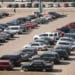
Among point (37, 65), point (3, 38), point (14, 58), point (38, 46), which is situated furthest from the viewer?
point (3, 38)

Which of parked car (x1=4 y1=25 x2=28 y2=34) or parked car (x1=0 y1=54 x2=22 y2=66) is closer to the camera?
parked car (x1=0 y1=54 x2=22 y2=66)

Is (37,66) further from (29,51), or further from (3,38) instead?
(3,38)

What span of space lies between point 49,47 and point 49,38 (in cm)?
231

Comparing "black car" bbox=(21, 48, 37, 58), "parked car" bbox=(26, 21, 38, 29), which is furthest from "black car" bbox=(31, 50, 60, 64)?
→ "parked car" bbox=(26, 21, 38, 29)

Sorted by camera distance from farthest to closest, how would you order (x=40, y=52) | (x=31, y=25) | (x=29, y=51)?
1. (x=31, y=25)
2. (x=40, y=52)
3. (x=29, y=51)

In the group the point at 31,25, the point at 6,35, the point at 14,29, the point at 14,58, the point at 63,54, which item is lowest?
the point at 31,25

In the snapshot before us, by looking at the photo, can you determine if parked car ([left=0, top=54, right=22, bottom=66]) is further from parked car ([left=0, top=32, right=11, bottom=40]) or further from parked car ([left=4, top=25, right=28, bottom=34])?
parked car ([left=4, top=25, right=28, bottom=34])

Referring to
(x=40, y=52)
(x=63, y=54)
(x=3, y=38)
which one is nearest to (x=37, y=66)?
(x=63, y=54)

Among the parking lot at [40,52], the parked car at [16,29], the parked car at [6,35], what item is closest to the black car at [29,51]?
the parking lot at [40,52]

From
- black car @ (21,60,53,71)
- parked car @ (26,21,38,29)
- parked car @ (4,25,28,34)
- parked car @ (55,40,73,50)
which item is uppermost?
black car @ (21,60,53,71)

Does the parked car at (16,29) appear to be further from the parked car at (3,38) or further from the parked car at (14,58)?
the parked car at (14,58)

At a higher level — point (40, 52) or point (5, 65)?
point (5, 65)

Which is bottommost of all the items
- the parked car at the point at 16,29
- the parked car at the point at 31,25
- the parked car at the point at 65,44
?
the parked car at the point at 31,25

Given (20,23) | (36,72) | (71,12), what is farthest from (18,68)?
(71,12)
